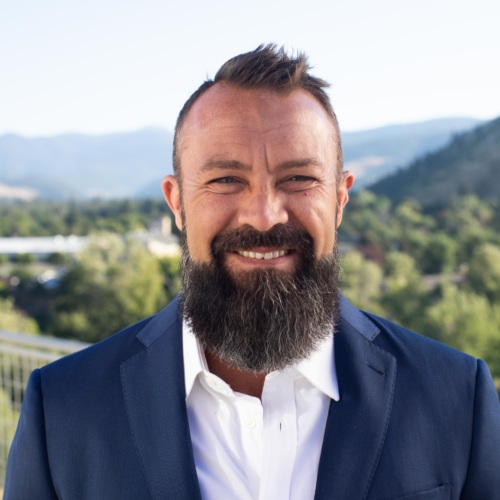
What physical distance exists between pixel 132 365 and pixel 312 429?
37 cm

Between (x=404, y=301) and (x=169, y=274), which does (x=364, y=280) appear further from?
(x=169, y=274)

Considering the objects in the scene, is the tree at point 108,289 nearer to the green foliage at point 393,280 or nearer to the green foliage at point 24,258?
the green foliage at point 393,280

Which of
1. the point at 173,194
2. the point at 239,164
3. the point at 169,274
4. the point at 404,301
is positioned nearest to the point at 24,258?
the point at 169,274

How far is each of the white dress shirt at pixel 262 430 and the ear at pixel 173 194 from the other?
0.27m

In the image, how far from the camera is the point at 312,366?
1233mm

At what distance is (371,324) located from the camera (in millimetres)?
1340

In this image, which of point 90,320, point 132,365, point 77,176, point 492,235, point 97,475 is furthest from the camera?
point 77,176

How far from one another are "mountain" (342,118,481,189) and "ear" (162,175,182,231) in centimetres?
12595

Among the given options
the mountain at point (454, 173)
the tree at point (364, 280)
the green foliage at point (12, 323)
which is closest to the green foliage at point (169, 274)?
the green foliage at point (12, 323)

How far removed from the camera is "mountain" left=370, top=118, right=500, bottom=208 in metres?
68.8

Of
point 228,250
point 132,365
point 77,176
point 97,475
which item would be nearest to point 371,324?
point 228,250

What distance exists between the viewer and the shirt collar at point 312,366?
3.98 feet

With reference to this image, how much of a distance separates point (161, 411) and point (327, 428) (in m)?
0.30

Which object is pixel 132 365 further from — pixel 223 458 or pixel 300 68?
pixel 300 68
